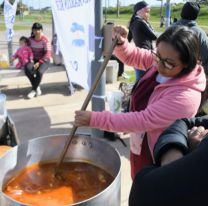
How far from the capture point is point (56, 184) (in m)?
1.65

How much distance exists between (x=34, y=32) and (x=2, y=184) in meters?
5.29

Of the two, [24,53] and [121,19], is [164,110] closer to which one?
[24,53]

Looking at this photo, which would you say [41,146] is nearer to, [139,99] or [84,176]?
[84,176]

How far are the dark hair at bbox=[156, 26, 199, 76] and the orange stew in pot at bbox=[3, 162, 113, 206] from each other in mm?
656

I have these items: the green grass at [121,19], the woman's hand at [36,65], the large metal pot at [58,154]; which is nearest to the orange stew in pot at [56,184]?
the large metal pot at [58,154]

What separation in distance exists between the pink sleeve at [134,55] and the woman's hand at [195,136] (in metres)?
1.17

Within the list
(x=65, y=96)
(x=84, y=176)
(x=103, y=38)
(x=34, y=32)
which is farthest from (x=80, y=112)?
(x=34, y=32)

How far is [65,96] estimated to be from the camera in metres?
6.38

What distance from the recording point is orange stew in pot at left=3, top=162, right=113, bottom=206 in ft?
5.03

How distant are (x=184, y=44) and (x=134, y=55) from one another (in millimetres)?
651

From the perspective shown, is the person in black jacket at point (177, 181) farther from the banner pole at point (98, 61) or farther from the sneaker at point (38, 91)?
the sneaker at point (38, 91)

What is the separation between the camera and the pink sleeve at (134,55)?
2.27m

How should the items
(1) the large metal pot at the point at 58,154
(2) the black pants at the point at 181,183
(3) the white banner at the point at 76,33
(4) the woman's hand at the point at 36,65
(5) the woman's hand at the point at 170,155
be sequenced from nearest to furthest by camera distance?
1. (2) the black pants at the point at 181,183
2. (5) the woman's hand at the point at 170,155
3. (1) the large metal pot at the point at 58,154
4. (3) the white banner at the point at 76,33
5. (4) the woman's hand at the point at 36,65

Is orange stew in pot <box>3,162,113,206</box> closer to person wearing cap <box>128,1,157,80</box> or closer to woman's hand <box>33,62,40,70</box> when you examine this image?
person wearing cap <box>128,1,157,80</box>
